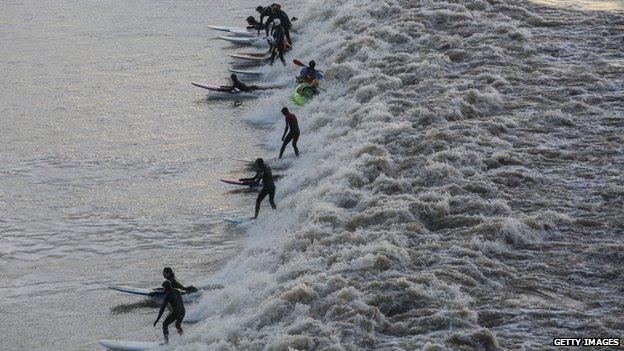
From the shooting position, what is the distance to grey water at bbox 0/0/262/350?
16.4m

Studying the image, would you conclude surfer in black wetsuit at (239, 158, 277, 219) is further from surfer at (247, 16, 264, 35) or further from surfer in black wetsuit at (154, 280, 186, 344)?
surfer at (247, 16, 264, 35)

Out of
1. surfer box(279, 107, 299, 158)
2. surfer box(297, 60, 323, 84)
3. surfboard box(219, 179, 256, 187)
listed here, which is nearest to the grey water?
surfboard box(219, 179, 256, 187)

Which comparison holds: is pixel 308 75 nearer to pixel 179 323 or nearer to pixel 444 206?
pixel 444 206

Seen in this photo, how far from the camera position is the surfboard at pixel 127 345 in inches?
562

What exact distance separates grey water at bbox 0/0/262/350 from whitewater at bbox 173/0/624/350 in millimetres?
1343

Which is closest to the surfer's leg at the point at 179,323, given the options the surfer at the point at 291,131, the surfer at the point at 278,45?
the surfer at the point at 291,131

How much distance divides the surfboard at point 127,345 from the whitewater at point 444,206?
1.99ft

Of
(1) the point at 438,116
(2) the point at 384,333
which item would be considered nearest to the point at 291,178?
(1) the point at 438,116

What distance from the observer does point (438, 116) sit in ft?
71.8

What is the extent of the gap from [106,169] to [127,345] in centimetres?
925

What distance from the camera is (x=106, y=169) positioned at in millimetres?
22875

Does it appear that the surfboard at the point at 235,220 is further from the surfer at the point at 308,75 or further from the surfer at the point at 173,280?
the surfer at the point at 308,75

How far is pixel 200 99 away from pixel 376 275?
15.6 meters

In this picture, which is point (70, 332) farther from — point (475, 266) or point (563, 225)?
point (563, 225)
